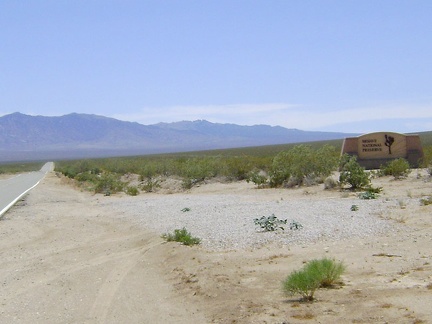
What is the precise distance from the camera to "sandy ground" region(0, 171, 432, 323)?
8.22 meters

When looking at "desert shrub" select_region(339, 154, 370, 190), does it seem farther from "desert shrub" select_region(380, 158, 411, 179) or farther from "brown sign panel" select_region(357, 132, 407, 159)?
"brown sign panel" select_region(357, 132, 407, 159)

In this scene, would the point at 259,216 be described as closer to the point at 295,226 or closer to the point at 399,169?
the point at 295,226

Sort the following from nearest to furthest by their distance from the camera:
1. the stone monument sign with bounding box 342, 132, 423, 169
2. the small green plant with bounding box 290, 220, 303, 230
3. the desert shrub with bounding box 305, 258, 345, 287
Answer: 1. the desert shrub with bounding box 305, 258, 345, 287
2. the small green plant with bounding box 290, 220, 303, 230
3. the stone monument sign with bounding box 342, 132, 423, 169

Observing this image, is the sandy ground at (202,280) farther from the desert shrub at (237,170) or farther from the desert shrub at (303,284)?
the desert shrub at (237,170)

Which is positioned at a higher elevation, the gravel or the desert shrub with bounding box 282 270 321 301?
the desert shrub with bounding box 282 270 321 301

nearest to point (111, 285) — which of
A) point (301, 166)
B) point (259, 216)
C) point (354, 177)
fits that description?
point (259, 216)

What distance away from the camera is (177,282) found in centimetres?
1077

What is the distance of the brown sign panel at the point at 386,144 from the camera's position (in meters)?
32.2

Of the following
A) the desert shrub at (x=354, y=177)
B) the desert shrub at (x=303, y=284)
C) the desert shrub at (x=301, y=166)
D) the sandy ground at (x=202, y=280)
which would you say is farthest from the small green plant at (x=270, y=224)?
the desert shrub at (x=301, y=166)

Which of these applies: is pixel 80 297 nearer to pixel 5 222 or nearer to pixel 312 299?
pixel 312 299

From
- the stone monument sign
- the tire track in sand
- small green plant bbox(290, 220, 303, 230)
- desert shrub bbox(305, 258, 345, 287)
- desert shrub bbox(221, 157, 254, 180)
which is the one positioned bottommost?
the tire track in sand

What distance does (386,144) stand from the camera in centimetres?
3231

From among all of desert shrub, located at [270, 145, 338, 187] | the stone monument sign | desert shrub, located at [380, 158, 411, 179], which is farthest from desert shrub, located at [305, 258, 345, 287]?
the stone monument sign

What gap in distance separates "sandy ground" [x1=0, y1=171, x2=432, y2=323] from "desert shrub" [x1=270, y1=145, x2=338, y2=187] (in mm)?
11233
